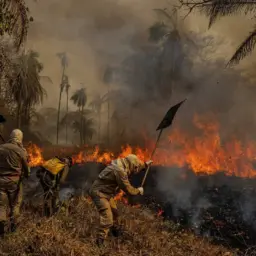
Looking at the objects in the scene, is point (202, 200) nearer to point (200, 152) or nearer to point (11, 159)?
point (11, 159)

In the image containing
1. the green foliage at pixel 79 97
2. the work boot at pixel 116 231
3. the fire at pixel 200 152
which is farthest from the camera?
→ the green foliage at pixel 79 97

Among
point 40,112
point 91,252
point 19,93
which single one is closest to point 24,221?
point 91,252

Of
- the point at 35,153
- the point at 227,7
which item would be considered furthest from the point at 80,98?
the point at 227,7

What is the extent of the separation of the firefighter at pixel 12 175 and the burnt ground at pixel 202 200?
13.9 ft

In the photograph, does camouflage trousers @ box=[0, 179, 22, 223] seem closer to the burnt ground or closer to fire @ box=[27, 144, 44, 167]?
the burnt ground

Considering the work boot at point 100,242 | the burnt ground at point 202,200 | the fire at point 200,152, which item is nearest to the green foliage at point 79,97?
the fire at point 200,152

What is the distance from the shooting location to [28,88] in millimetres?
23844

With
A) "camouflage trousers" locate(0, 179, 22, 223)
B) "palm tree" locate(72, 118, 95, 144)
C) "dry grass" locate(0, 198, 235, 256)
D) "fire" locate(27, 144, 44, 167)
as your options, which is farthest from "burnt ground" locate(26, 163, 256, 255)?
"palm tree" locate(72, 118, 95, 144)

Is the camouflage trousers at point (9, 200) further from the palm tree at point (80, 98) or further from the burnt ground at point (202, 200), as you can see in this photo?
the palm tree at point (80, 98)

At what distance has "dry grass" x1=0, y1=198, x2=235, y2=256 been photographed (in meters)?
5.65

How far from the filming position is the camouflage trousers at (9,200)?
277 inches

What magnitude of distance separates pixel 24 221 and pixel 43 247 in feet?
7.00

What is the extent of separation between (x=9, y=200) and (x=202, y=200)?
12.2m

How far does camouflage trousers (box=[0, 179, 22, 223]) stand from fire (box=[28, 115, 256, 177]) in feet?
63.0
